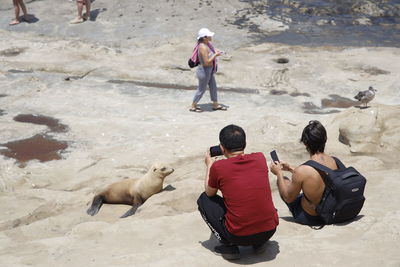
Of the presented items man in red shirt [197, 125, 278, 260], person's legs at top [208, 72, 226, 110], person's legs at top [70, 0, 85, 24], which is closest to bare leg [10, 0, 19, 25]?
person's legs at top [70, 0, 85, 24]

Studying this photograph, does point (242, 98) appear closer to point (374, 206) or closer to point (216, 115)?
point (216, 115)

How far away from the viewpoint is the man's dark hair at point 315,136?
4414 mm

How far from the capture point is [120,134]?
866 cm

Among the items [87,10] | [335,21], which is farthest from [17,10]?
[335,21]

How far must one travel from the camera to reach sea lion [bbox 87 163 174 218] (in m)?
6.43

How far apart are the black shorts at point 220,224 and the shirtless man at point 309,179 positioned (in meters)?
0.55

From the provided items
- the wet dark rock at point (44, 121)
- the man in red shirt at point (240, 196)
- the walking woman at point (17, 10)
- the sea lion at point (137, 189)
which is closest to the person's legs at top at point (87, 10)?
the walking woman at point (17, 10)

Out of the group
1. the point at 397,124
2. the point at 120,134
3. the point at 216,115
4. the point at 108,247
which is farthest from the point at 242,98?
the point at 108,247

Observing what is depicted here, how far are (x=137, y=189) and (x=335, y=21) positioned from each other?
39.7 ft

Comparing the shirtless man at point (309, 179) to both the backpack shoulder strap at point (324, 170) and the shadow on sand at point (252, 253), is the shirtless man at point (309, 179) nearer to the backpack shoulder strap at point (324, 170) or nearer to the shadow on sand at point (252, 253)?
the backpack shoulder strap at point (324, 170)

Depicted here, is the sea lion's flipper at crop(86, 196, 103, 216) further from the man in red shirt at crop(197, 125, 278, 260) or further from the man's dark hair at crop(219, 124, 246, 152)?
the man's dark hair at crop(219, 124, 246, 152)

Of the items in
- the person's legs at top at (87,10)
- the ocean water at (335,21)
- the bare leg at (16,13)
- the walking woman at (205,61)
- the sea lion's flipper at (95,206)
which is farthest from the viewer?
the person's legs at top at (87,10)

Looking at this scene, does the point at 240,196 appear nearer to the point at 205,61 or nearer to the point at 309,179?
the point at 309,179

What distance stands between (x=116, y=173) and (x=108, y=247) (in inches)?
109
